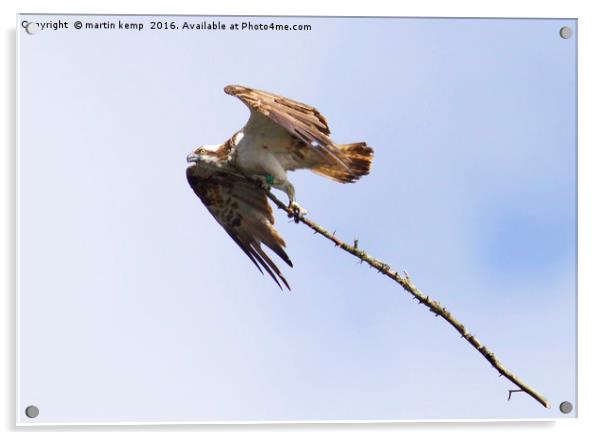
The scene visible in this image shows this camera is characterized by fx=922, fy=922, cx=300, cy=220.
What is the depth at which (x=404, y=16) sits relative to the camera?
13.0 ft

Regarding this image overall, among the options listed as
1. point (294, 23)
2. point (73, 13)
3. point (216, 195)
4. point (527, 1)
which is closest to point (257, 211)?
point (216, 195)

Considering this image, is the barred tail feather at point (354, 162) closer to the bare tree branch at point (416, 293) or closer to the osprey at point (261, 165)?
the osprey at point (261, 165)

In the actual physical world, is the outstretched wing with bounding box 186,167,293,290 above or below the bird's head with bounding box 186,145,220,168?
below

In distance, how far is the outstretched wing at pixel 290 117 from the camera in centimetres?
384

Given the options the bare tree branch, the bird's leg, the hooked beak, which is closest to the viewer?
the bare tree branch

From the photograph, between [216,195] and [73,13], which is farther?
[216,195]

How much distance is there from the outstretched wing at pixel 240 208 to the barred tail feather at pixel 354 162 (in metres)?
0.42

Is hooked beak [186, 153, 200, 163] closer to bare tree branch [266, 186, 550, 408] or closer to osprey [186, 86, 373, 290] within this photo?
osprey [186, 86, 373, 290]

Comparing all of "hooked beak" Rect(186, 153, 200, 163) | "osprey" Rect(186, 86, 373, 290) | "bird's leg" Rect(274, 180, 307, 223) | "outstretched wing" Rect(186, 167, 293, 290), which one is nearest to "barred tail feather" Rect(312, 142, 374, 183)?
"osprey" Rect(186, 86, 373, 290)

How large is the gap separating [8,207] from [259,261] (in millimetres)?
1165

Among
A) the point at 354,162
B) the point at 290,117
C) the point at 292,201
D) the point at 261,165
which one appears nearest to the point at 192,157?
the point at 261,165

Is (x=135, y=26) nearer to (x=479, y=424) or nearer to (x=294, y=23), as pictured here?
(x=294, y=23)

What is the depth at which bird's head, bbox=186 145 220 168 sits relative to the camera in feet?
14.1

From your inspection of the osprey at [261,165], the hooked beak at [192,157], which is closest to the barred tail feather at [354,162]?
the osprey at [261,165]
